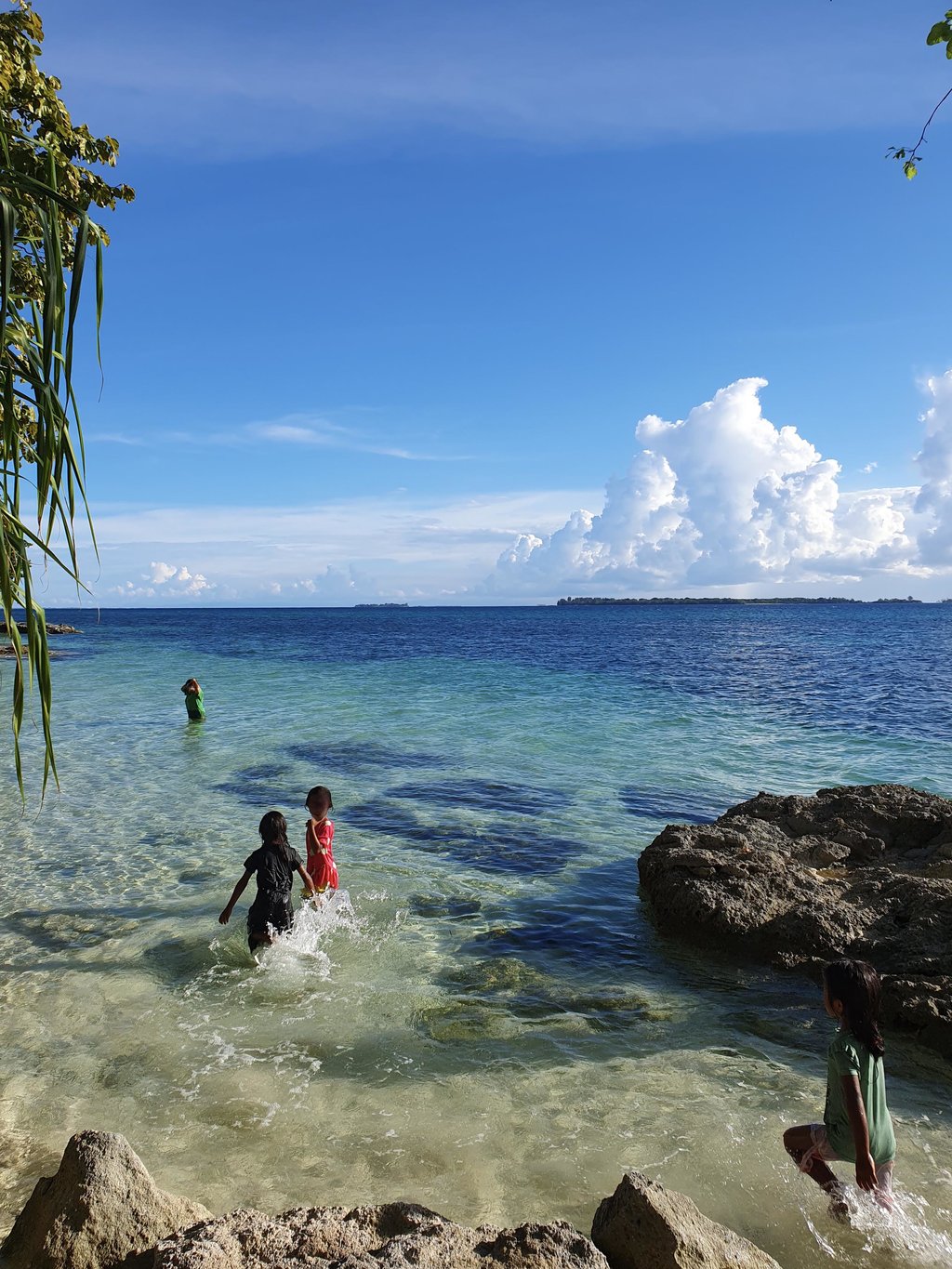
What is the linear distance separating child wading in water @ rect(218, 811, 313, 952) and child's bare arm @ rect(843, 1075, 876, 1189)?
193 inches

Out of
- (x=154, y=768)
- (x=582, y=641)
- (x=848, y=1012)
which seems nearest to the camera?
(x=848, y=1012)

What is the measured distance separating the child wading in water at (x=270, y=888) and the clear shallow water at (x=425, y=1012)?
0.22 m

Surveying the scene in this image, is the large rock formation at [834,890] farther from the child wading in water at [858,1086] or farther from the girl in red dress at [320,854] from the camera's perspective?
the girl in red dress at [320,854]

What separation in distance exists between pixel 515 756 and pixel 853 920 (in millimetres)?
10948

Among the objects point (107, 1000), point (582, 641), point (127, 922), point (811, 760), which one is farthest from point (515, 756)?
point (582, 641)

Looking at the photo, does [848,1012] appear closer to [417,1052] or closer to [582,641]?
[417,1052]

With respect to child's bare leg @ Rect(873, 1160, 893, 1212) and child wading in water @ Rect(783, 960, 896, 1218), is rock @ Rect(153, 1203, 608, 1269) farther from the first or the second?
child's bare leg @ Rect(873, 1160, 893, 1212)

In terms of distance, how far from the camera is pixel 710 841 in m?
9.38

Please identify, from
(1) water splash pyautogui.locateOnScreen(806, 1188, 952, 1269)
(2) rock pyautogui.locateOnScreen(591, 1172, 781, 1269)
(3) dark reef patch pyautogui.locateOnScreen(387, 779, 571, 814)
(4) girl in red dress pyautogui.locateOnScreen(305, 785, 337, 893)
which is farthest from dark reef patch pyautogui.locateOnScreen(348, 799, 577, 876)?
(2) rock pyautogui.locateOnScreen(591, 1172, 781, 1269)

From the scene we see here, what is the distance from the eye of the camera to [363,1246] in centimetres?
317

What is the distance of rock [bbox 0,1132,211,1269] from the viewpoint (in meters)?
3.18

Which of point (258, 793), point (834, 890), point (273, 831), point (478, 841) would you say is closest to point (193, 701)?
point (258, 793)

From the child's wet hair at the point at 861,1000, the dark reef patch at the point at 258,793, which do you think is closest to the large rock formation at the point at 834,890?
the child's wet hair at the point at 861,1000

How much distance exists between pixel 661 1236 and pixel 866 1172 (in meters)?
1.36
